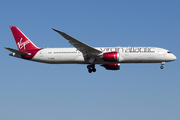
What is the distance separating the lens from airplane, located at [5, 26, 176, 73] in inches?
2003

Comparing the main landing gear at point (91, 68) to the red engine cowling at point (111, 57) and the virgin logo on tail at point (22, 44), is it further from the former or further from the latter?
the virgin logo on tail at point (22, 44)

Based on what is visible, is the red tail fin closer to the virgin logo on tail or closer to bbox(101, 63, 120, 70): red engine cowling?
the virgin logo on tail

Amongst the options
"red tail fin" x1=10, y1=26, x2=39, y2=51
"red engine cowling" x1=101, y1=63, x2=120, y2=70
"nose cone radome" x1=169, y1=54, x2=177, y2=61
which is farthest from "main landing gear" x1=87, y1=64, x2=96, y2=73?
"nose cone radome" x1=169, y1=54, x2=177, y2=61

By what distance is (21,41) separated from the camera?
189 ft

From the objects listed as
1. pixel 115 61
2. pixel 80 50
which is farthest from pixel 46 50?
pixel 115 61

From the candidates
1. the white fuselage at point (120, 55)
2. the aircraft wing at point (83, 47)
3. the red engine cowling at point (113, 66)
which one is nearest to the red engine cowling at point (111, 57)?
the white fuselage at point (120, 55)

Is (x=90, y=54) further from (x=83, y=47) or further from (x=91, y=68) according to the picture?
(x=91, y=68)

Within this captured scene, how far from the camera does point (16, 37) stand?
58.1m

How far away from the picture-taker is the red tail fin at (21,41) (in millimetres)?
Result: 56906

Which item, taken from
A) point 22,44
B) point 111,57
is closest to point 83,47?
point 111,57

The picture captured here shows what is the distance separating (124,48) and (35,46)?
51.8ft

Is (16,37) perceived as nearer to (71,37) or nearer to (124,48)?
(71,37)

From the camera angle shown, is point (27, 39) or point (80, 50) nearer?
point (80, 50)

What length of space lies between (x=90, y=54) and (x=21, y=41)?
13.6 meters
